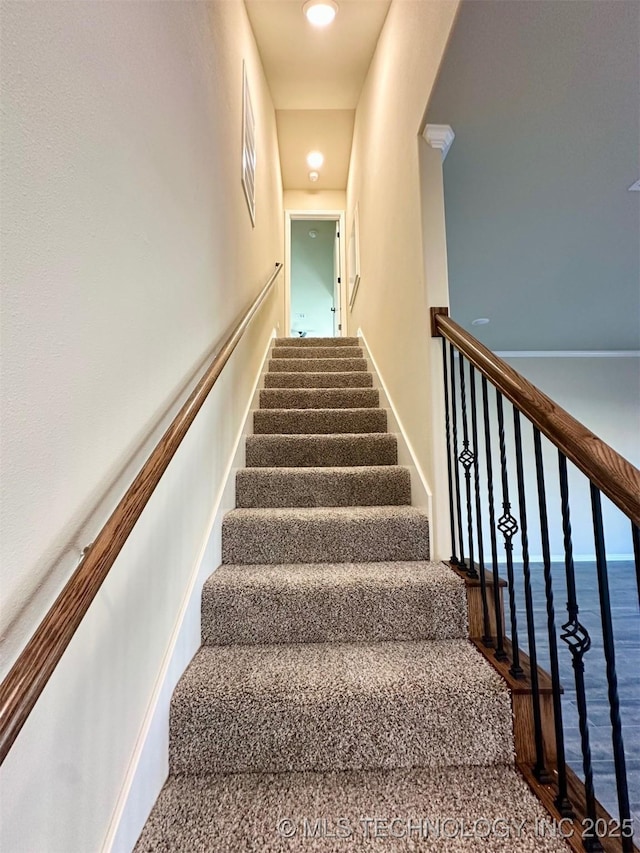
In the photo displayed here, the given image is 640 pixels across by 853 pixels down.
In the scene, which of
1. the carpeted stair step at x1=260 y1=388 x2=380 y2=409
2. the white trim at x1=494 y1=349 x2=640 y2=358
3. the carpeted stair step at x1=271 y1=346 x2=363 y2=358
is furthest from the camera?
the white trim at x1=494 y1=349 x2=640 y2=358

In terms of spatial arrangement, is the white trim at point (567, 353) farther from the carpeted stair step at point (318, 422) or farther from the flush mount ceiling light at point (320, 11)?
the flush mount ceiling light at point (320, 11)

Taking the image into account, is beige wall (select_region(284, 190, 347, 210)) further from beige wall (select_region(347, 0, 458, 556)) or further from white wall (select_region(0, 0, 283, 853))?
white wall (select_region(0, 0, 283, 853))

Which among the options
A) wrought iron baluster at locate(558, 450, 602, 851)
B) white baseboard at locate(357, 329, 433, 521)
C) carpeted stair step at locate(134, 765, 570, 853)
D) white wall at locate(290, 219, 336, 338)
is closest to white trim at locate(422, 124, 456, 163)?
white baseboard at locate(357, 329, 433, 521)

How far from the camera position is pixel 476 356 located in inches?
50.4

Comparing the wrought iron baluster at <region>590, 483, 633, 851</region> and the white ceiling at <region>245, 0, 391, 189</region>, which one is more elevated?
the white ceiling at <region>245, 0, 391, 189</region>

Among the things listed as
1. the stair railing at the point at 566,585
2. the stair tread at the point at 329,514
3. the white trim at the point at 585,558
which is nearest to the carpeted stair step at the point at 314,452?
the stair tread at the point at 329,514

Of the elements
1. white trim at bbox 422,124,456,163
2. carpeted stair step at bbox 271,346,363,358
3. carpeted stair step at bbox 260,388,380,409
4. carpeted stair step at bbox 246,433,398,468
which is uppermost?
white trim at bbox 422,124,456,163

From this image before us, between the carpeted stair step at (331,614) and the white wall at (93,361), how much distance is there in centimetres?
12

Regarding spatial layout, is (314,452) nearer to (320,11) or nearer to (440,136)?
(440,136)

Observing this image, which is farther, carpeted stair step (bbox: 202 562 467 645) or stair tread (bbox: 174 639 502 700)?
carpeted stair step (bbox: 202 562 467 645)

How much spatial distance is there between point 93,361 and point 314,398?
2.08 meters

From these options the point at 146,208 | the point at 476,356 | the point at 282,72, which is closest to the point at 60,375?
the point at 146,208

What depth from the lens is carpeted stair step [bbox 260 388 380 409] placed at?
2803 mm

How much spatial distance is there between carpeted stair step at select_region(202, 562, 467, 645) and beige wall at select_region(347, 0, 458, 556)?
509mm
